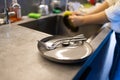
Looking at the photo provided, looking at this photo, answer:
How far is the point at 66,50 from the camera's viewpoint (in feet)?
2.48

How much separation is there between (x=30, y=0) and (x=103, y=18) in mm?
603

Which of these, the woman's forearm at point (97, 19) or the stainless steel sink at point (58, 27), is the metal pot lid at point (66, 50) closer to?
the woman's forearm at point (97, 19)

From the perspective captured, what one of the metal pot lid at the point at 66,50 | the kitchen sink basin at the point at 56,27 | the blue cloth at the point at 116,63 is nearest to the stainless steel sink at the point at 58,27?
the kitchen sink basin at the point at 56,27

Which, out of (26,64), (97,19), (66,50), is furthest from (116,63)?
(26,64)

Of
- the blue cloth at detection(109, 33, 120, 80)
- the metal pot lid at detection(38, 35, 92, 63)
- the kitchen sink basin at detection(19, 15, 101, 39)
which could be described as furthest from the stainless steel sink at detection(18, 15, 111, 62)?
the metal pot lid at detection(38, 35, 92, 63)

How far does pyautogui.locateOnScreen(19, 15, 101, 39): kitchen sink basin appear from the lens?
4.06ft

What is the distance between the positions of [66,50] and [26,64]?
7.7 inches

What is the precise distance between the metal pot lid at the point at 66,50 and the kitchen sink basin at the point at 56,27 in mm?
360

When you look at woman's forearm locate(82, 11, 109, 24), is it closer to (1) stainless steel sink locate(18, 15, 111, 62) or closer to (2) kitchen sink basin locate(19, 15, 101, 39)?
(1) stainless steel sink locate(18, 15, 111, 62)

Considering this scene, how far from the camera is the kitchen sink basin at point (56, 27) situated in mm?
1239

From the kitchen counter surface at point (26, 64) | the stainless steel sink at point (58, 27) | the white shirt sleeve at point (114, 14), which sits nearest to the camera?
the kitchen counter surface at point (26, 64)

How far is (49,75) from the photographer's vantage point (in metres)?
0.59

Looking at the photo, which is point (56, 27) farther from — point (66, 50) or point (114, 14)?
point (66, 50)

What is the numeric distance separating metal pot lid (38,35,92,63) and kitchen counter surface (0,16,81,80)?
0.9 inches
